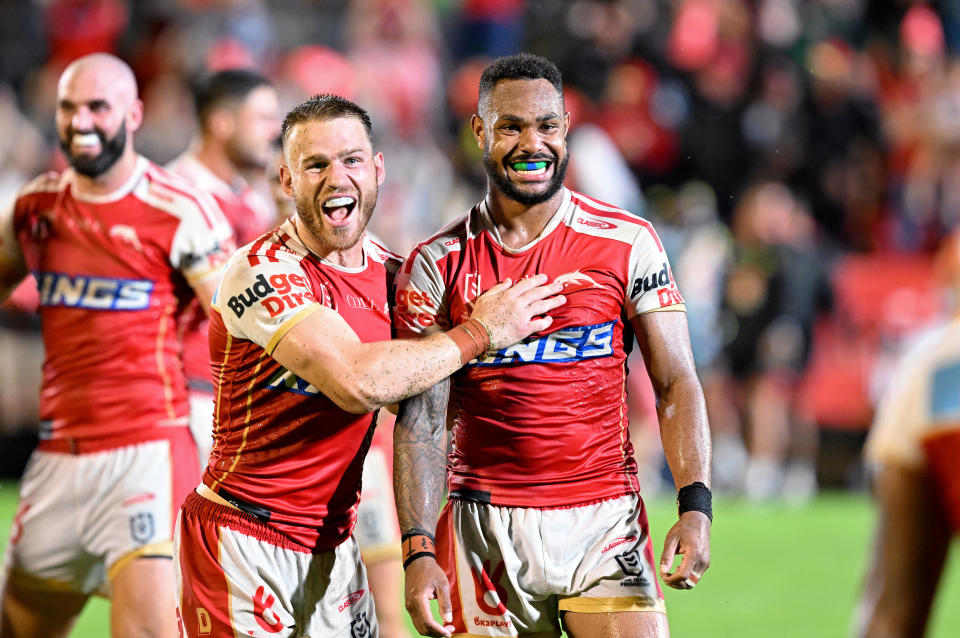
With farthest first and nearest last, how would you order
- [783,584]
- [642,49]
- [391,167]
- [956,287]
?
[642,49]
[391,167]
[783,584]
[956,287]

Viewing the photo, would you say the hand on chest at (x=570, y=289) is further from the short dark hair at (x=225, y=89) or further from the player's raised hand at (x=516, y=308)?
the short dark hair at (x=225, y=89)

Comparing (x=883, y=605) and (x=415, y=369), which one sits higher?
(x=415, y=369)

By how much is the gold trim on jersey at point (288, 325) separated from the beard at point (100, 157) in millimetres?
1876

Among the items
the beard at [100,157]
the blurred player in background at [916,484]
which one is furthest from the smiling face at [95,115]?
the blurred player in background at [916,484]

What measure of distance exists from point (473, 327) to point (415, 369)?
0.25 metres

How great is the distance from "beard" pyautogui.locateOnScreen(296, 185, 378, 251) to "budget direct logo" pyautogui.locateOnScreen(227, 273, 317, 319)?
0.17 meters

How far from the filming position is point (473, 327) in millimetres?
4383

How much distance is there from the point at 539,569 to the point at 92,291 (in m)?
2.42

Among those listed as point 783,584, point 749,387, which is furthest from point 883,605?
point 749,387

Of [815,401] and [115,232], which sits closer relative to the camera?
[115,232]

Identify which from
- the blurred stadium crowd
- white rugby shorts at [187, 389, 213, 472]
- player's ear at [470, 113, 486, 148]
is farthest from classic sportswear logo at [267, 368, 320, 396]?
the blurred stadium crowd

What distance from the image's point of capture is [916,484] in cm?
271

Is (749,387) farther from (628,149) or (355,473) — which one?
(355,473)

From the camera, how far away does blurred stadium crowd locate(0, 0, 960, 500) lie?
46.1ft
